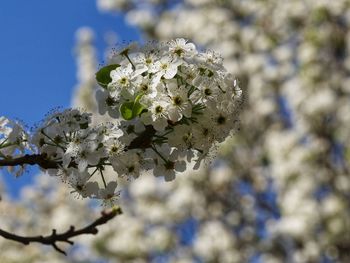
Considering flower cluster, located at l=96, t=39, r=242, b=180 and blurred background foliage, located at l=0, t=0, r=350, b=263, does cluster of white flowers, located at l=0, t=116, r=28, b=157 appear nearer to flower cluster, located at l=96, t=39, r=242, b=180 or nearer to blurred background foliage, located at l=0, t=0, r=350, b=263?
flower cluster, located at l=96, t=39, r=242, b=180

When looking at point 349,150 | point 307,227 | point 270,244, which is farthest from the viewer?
point 270,244

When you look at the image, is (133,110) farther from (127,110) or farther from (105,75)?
(105,75)

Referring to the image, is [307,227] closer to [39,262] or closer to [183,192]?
[183,192]

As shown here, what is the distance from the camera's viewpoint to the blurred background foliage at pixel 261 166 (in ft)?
31.9

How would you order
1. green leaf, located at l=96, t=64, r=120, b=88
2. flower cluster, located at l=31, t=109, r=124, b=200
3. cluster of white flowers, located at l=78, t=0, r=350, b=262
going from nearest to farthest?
flower cluster, located at l=31, t=109, r=124, b=200
green leaf, located at l=96, t=64, r=120, b=88
cluster of white flowers, located at l=78, t=0, r=350, b=262

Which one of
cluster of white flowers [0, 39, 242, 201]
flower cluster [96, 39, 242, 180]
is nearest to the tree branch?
cluster of white flowers [0, 39, 242, 201]

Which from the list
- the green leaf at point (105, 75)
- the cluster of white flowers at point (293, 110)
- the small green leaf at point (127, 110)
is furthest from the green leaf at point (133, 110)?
the cluster of white flowers at point (293, 110)

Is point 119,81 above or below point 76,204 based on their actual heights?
below

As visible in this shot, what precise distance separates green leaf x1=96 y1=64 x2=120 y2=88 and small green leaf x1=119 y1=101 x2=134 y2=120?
18 cm

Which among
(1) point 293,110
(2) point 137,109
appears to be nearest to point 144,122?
(2) point 137,109

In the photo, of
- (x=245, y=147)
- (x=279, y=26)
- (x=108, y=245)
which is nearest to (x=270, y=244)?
(x=245, y=147)

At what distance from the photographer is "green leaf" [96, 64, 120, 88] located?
6.71 feet

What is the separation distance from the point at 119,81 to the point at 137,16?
10943 mm

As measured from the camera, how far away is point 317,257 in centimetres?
958
